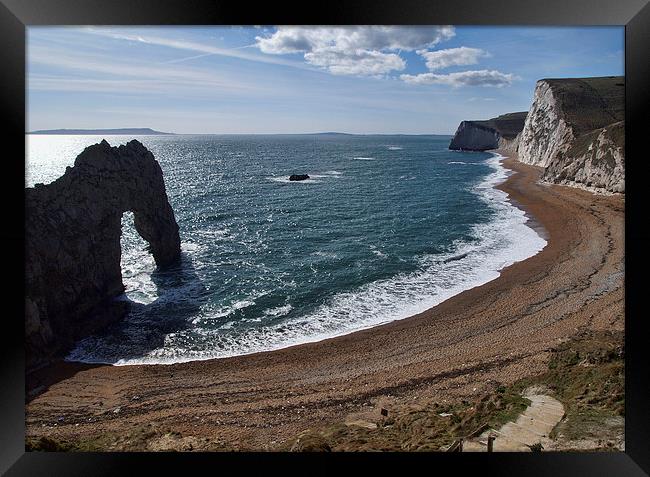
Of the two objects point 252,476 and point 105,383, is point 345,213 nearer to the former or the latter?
point 105,383

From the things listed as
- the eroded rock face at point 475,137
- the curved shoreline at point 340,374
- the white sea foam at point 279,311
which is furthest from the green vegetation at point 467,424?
the eroded rock face at point 475,137

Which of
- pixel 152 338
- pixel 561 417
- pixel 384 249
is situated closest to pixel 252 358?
pixel 152 338

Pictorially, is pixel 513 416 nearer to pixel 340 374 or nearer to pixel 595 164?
pixel 340 374

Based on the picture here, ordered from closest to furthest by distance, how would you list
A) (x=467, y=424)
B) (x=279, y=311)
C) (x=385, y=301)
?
(x=467, y=424), (x=279, y=311), (x=385, y=301)

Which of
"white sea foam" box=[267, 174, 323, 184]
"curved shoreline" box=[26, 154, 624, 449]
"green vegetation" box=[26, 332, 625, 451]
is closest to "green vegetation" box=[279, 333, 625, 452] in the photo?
"green vegetation" box=[26, 332, 625, 451]

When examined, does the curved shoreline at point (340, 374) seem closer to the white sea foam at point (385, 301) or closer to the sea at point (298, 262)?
the white sea foam at point (385, 301)
